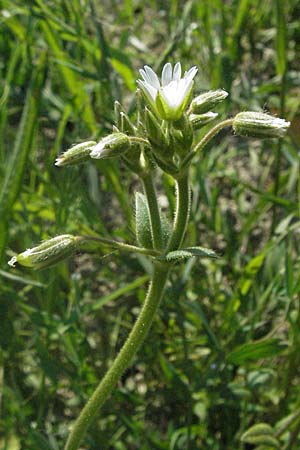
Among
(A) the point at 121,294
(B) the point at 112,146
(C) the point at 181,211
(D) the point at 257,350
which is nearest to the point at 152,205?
(C) the point at 181,211

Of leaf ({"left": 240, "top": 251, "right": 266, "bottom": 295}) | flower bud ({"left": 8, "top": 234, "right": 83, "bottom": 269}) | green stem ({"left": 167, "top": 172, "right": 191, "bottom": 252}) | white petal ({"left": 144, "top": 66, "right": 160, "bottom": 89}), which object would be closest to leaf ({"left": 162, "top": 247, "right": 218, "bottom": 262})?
green stem ({"left": 167, "top": 172, "right": 191, "bottom": 252})

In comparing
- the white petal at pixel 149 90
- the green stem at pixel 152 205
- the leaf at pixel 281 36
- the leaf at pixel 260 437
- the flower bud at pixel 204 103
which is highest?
the leaf at pixel 281 36

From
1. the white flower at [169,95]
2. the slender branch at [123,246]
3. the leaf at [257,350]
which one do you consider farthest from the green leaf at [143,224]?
the leaf at [257,350]

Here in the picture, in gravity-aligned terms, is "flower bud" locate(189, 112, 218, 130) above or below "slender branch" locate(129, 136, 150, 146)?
above

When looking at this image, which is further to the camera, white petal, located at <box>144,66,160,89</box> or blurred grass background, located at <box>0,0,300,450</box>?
blurred grass background, located at <box>0,0,300,450</box>

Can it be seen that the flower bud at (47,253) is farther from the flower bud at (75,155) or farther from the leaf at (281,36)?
the leaf at (281,36)

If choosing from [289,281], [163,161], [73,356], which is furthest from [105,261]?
[163,161]

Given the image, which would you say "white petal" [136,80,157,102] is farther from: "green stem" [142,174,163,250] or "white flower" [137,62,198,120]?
"green stem" [142,174,163,250]
